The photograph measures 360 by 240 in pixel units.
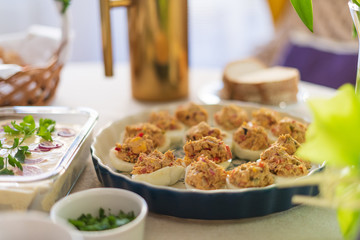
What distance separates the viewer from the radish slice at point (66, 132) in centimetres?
119

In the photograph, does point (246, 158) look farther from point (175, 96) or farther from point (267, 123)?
point (175, 96)

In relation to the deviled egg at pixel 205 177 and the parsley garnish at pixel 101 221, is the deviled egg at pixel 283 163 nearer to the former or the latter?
the deviled egg at pixel 205 177

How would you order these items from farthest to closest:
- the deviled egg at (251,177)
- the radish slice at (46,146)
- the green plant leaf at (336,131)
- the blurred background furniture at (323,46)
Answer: the blurred background furniture at (323,46), the radish slice at (46,146), the deviled egg at (251,177), the green plant leaf at (336,131)

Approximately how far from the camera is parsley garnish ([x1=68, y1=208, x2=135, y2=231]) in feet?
2.59

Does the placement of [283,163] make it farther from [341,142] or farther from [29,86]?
[29,86]

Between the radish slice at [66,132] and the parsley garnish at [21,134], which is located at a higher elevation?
the parsley garnish at [21,134]

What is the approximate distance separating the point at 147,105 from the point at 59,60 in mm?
376

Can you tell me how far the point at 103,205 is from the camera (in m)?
0.86

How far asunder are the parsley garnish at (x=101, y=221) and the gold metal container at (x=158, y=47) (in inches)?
38.3

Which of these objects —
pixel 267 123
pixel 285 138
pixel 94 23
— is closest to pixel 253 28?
pixel 94 23

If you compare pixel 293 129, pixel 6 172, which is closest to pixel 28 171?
pixel 6 172

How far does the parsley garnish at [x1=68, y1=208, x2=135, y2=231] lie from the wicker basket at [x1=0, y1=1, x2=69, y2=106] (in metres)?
0.79

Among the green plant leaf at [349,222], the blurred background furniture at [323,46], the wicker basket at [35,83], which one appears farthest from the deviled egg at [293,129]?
the blurred background furniture at [323,46]

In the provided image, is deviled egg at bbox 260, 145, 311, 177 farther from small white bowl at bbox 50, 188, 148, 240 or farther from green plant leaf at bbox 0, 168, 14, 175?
green plant leaf at bbox 0, 168, 14, 175
